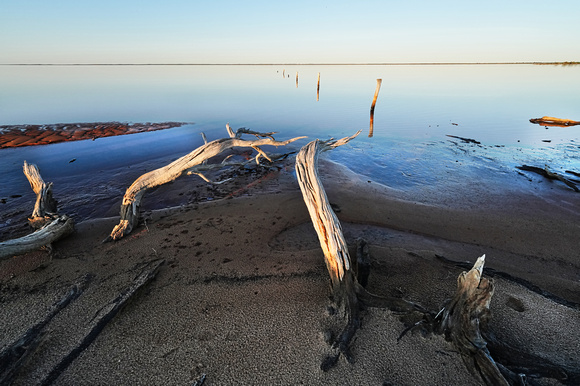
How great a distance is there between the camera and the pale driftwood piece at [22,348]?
2.76 m

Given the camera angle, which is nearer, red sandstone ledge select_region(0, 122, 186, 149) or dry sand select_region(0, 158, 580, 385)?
dry sand select_region(0, 158, 580, 385)

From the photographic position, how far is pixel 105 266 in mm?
4773

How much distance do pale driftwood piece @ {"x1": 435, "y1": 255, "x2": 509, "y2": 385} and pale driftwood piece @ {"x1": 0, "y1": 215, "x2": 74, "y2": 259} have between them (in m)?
7.01

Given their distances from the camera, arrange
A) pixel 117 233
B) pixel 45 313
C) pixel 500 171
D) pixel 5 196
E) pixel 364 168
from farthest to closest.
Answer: pixel 364 168 < pixel 500 171 < pixel 5 196 < pixel 117 233 < pixel 45 313

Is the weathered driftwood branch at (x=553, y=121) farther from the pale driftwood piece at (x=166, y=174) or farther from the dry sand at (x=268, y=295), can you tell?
the pale driftwood piece at (x=166, y=174)

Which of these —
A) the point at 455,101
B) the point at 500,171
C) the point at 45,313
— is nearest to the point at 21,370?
the point at 45,313

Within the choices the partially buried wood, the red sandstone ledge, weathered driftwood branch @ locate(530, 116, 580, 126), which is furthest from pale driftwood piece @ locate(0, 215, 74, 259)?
weathered driftwood branch @ locate(530, 116, 580, 126)

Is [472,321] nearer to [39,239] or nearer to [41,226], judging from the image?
[39,239]

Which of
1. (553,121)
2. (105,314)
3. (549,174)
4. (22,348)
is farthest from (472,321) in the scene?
(553,121)

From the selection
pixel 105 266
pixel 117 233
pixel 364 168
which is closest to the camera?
pixel 105 266

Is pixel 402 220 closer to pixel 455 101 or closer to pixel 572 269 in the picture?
pixel 572 269

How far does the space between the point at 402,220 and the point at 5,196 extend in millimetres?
12687

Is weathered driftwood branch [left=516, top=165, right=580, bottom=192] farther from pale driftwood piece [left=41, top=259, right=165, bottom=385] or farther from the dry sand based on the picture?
pale driftwood piece [left=41, top=259, right=165, bottom=385]

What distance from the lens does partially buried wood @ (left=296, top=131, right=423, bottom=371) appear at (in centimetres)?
319
